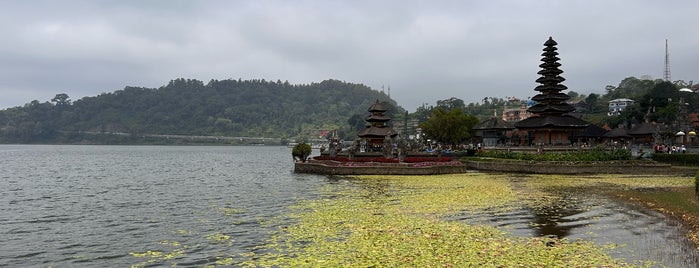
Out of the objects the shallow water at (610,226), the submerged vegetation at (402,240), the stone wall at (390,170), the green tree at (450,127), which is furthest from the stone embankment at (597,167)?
the green tree at (450,127)

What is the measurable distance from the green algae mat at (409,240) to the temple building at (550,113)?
36181mm

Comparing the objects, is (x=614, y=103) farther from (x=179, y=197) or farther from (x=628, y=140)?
(x=179, y=197)

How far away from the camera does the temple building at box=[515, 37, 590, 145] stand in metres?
62.8

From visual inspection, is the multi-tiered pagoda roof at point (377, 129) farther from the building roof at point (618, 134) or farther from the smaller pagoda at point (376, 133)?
the building roof at point (618, 134)

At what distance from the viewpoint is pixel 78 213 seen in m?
26.8

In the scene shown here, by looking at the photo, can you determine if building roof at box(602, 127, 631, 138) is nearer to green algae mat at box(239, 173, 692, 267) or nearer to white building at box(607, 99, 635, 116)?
green algae mat at box(239, 173, 692, 267)

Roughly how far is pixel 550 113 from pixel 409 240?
54689 millimetres

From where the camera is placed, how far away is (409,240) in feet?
55.6

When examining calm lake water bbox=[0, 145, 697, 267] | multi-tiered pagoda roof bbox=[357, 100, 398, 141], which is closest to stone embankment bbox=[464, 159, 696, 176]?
multi-tiered pagoda roof bbox=[357, 100, 398, 141]

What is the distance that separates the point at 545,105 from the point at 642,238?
5273cm

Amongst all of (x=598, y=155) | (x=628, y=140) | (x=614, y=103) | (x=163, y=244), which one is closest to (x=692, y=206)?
(x=163, y=244)

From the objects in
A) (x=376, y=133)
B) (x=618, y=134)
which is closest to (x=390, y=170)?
(x=376, y=133)

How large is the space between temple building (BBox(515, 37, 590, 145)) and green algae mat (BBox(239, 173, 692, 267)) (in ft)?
119

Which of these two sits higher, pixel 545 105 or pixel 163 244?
pixel 545 105
